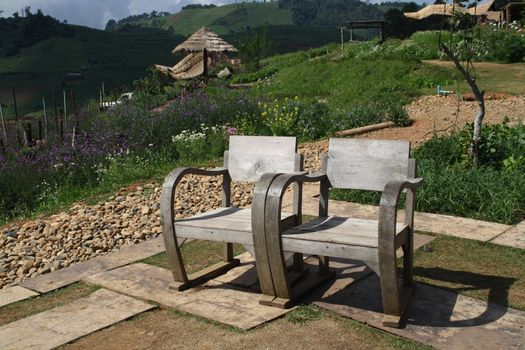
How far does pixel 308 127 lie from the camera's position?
1105 cm

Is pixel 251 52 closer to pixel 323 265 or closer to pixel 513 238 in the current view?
pixel 513 238

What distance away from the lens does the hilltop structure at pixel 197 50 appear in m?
27.4

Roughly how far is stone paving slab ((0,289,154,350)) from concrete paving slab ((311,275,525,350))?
46.2 inches

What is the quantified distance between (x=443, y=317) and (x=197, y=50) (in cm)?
2524

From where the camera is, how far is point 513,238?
490 cm

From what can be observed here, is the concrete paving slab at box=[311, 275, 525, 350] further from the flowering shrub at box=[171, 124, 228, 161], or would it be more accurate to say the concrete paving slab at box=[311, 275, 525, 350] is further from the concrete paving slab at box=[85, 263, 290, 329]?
the flowering shrub at box=[171, 124, 228, 161]

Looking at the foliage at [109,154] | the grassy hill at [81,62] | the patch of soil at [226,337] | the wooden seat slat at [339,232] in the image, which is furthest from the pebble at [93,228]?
the grassy hill at [81,62]

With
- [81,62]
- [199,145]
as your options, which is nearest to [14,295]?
[199,145]

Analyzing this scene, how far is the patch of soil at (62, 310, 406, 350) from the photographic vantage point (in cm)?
316

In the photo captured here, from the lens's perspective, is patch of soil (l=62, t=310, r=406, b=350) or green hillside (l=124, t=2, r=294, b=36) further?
green hillside (l=124, t=2, r=294, b=36)

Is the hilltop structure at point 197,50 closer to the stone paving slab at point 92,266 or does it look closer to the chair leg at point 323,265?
the stone paving slab at point 92,266

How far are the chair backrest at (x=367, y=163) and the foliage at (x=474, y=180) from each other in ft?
A: 6.85

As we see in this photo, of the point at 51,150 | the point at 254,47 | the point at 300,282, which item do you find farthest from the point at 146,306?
the point at 254,47

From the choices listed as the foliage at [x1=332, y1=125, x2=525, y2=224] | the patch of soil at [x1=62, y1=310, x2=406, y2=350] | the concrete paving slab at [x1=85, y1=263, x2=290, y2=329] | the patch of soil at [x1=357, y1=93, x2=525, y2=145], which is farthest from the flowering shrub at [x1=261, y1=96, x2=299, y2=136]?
the patch of soil at [x1=62, y1=310, x2=406, y2=350]
